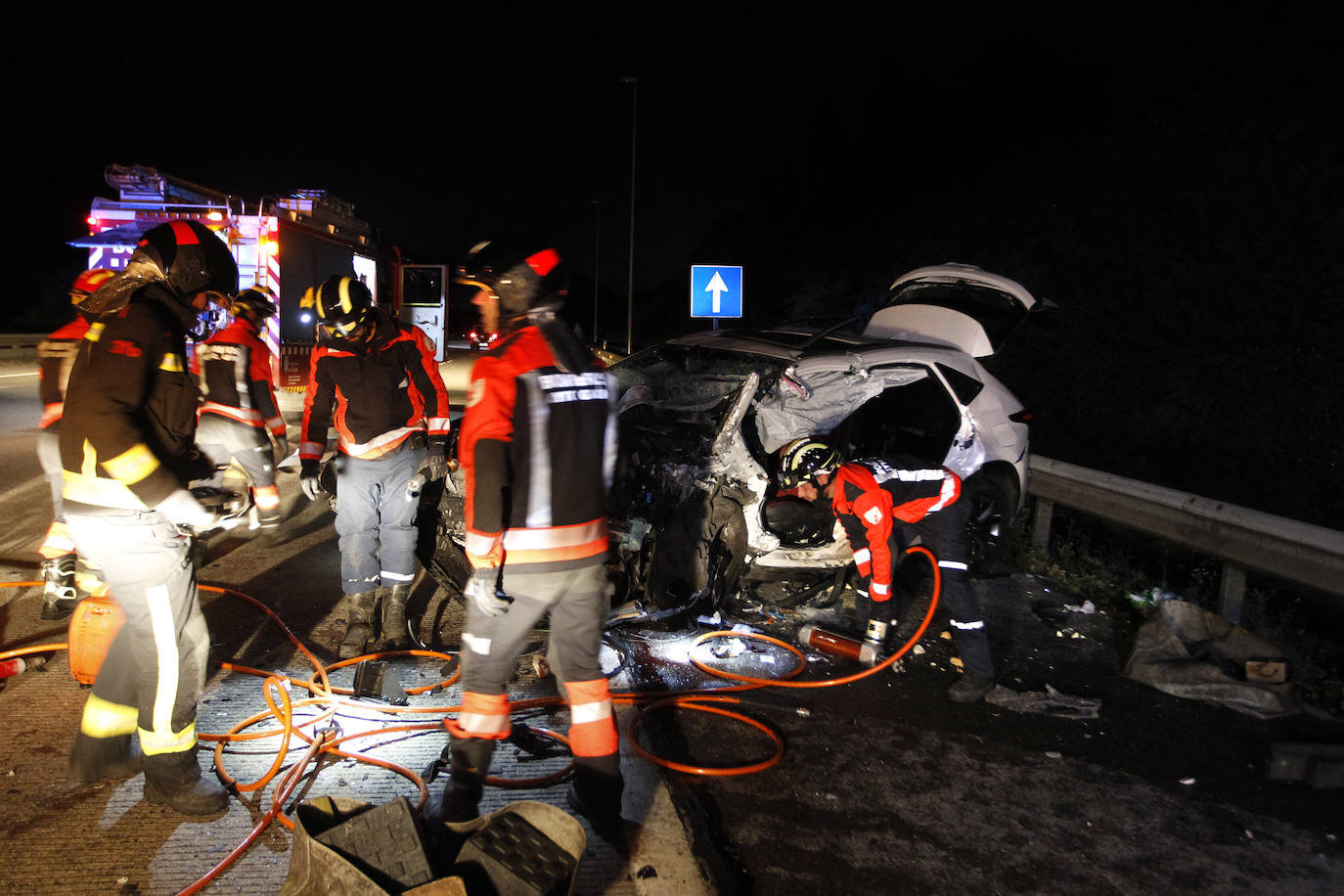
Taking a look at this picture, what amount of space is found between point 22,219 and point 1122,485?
67936 millimetres

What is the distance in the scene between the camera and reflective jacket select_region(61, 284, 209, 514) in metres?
2.75

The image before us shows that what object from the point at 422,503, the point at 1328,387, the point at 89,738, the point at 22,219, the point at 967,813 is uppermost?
the point at 22,219

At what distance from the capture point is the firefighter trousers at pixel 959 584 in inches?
176

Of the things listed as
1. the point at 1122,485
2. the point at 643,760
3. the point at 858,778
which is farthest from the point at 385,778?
the point at 1122,485

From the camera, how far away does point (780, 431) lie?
5449 mm

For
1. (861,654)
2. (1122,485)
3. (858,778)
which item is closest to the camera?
(858,778)

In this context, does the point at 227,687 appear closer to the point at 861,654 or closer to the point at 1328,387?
the point at 861,654

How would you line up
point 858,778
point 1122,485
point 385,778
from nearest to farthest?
point 385,778 < point 858,778 < point 1122,485

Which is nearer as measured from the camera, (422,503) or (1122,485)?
(422,503)

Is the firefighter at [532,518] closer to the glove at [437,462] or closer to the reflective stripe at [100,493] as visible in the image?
the reflective stripe at [100,493]

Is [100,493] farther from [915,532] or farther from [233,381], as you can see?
[915,532]

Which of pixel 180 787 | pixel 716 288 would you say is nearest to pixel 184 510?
pixel 180 787

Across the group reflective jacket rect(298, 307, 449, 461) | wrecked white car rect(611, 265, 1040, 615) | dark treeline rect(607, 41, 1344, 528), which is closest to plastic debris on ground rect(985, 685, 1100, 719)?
wrecked white car rect(611, 265, 1040, 615)

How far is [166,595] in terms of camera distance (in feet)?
9.77
